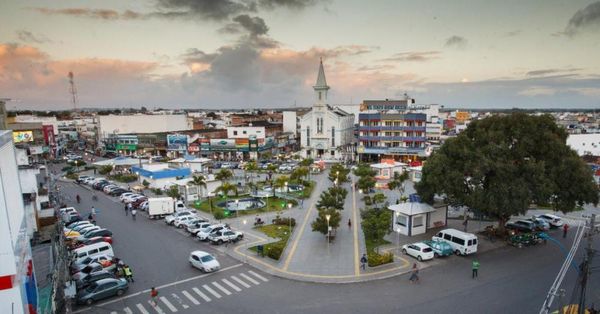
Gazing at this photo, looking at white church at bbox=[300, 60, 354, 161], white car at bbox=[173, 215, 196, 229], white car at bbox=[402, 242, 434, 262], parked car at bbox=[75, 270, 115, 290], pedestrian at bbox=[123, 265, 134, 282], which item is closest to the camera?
parked car at bbox=[75, 270, 115, 290]

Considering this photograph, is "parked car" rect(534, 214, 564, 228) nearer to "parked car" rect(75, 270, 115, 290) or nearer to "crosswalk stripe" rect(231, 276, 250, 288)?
"crosswalk stripe" rect(231, 276, 250, 288)

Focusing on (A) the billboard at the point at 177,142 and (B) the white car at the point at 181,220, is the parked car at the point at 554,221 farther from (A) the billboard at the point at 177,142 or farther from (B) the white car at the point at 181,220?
(A) the billboard at the point at 177,142

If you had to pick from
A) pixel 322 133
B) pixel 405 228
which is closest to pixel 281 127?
pixel 322 133

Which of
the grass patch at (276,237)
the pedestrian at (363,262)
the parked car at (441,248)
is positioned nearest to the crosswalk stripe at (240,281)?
the grass patch at (276,237)

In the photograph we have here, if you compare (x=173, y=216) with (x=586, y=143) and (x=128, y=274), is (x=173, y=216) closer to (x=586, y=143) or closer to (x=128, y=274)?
(x=128, y=274)

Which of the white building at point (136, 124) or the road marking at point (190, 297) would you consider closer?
the road marking at point (190, 297)

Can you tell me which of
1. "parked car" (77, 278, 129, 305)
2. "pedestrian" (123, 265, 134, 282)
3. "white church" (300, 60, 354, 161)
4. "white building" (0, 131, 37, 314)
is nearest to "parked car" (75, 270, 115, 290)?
"parked car" (77, 278, 129, 305)

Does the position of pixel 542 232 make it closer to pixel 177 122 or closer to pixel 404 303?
pixel 404 303
